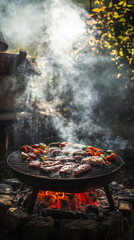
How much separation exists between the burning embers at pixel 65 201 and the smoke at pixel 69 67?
3673mm

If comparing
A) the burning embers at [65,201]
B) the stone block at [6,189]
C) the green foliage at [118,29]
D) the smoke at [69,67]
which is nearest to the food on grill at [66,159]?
the burning embers at [65,201]

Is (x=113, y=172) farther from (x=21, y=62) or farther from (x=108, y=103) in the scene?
(x=108, y=103)

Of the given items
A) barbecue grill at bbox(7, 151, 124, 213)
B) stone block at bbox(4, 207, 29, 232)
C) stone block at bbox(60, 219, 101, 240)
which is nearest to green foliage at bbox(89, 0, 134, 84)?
barbecue grill at bbox(7, 151, 124, 213)

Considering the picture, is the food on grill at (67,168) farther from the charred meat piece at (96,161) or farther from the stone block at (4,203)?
the stone block at (4,203)

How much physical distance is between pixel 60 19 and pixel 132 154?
636 cm

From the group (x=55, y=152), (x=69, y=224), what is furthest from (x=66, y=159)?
(x=69, y=224)

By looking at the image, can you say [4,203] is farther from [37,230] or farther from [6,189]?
[37,230]

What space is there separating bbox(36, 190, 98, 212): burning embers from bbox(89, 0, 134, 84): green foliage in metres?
2.87

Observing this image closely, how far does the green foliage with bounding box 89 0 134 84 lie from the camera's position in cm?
374

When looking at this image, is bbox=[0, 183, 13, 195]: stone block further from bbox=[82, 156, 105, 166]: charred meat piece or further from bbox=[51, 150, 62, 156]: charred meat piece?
bbox=[82, 156, 105, 166]: charred meat piece

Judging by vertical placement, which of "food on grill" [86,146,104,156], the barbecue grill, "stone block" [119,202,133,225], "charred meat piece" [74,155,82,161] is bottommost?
"stone block" [119,202,133,225]

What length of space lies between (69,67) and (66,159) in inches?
385

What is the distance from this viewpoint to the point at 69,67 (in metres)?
12.0

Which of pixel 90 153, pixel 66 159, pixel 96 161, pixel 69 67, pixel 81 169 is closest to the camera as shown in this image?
pixel 81 169
